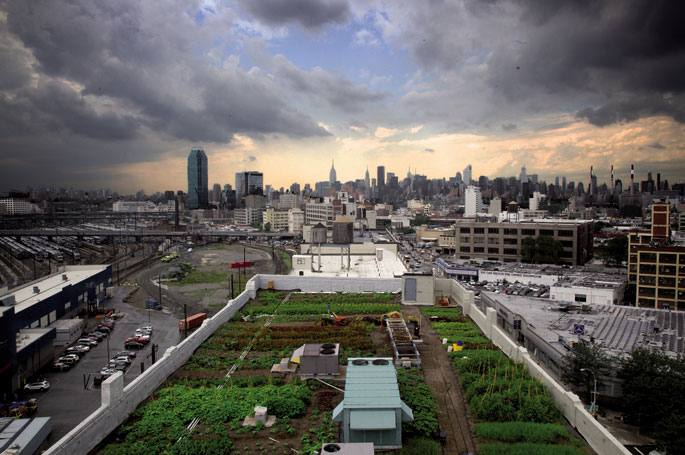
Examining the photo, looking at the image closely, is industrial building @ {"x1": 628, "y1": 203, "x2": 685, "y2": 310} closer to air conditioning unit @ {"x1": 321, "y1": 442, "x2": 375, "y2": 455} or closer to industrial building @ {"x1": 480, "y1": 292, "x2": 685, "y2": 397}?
industrial building @ {"x1": 480, "y1": 292, "x2": 685, "y2": 397}

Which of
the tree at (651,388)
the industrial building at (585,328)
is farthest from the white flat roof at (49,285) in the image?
the tree at (651,388)

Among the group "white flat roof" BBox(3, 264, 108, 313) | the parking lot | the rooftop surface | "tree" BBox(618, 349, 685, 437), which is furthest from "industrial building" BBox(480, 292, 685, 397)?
"white flat roof" BBox(3, 264, 108, 313)

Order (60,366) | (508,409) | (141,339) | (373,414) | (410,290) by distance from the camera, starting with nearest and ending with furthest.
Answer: (373,414) < (508,409) < (410,290) < (60,366) < (141,339)

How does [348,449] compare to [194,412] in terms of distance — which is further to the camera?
[194,412]

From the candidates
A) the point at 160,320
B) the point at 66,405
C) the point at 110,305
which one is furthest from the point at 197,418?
the point at 110,305

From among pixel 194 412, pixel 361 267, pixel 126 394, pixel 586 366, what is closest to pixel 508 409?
pixel 194 412

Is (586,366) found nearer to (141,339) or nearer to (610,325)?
(610,325)

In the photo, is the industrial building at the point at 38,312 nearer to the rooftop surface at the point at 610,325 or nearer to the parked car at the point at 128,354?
the parked car at the point at 128,354
